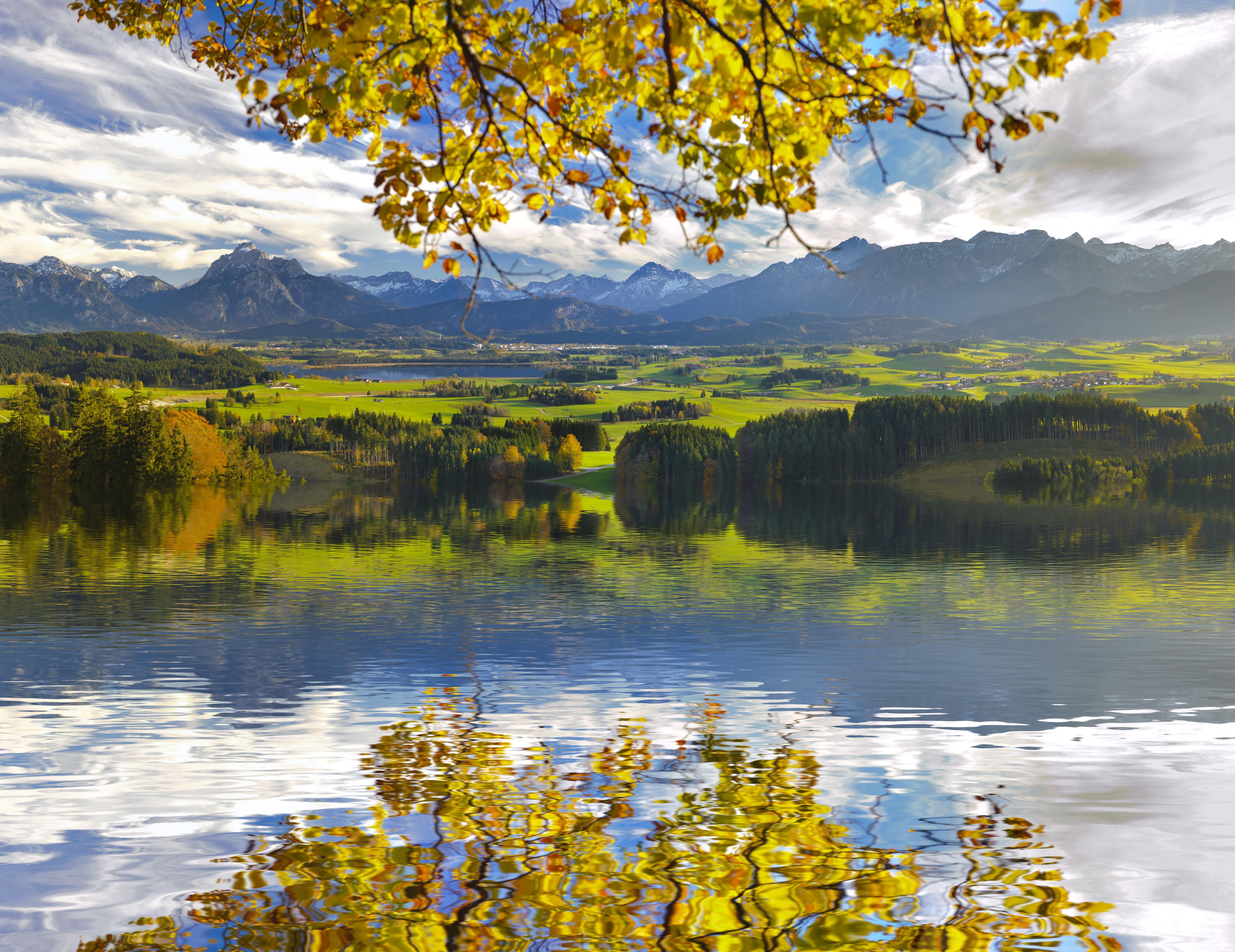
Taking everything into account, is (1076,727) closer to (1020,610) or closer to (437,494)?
(1020,610)

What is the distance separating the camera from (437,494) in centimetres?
17750

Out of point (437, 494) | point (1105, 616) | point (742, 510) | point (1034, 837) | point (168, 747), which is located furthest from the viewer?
point (437, 494)

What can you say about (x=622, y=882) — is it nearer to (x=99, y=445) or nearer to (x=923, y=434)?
(x=99, y=445)

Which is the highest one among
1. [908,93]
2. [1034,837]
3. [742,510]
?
[908,93]

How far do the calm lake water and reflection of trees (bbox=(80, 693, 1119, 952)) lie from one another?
51 mm

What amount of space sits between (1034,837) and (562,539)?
88385 millimetres

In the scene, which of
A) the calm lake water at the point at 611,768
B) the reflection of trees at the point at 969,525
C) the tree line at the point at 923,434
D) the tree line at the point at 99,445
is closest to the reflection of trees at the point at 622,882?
the calm lake water at the point at 611,768

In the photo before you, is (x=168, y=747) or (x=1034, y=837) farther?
(x=168, y=747)

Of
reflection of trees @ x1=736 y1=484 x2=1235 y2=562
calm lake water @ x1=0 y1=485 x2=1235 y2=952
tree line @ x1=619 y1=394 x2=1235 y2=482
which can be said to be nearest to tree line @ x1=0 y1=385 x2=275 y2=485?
calm lake water @ x1=0 y1=485 x2=1235 y2=952

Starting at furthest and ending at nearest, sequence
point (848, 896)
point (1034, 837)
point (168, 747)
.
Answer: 1. point (168, 747)
2. point (1034, 837)
3. point (848, 896)

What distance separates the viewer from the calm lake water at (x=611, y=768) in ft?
28.2

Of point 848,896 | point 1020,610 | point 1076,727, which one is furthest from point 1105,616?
point 848,896

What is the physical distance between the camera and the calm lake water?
28.2ft

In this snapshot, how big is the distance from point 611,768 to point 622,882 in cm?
598
